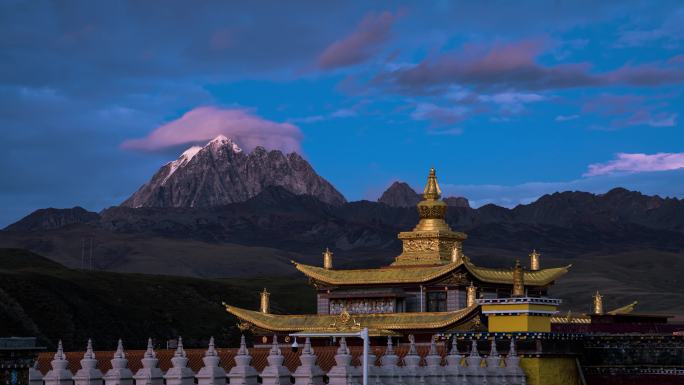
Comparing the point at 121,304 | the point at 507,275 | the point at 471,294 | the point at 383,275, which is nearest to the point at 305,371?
the point at 471,294

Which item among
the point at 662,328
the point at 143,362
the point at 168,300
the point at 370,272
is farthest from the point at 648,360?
the point at 168,300

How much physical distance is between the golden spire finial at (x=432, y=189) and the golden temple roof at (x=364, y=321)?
24.2 feet

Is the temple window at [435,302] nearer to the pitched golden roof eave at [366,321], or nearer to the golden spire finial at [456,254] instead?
the golden spire finial at [456,254]

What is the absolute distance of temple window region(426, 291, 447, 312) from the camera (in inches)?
2335

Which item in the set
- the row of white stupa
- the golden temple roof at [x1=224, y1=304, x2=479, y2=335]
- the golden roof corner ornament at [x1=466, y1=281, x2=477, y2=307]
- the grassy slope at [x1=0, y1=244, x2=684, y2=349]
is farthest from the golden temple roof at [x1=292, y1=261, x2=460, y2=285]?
the grassy slope at [x1=0, y1=244, x2=684, y2=349]

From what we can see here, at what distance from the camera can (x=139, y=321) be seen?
14175cm

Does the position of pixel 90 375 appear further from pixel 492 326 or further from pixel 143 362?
pixel 492 326

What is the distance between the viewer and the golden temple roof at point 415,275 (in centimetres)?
5859

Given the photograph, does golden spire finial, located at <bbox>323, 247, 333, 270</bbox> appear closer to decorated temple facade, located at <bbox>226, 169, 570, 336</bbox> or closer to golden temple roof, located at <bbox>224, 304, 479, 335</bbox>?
decorated temple facade, located at <bbox>226, 169, 570, 336</bbox>

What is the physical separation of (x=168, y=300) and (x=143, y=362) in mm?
118348

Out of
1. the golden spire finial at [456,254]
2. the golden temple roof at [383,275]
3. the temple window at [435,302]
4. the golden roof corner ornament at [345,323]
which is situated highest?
the golden spire finial at [456,254]

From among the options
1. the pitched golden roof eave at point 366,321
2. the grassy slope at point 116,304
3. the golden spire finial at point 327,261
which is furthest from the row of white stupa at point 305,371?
the grassy slope at point 116,304

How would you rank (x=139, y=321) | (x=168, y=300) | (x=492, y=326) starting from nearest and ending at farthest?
(x=492, y=326), (x=139, y=321), (x=168, y=300)

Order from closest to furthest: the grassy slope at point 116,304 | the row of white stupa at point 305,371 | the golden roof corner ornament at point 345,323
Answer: the row of white stupa at point 305,371 → the golden roof corner ornament at point 345,323 → the grassy slope at point 116,304
